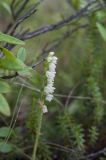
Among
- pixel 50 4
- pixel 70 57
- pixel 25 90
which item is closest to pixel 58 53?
pixel 70 57

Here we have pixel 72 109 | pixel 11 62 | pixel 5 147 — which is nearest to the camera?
pixel 11 62

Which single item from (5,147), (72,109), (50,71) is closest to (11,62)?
(50,71)

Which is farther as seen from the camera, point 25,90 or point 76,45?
point 76,45

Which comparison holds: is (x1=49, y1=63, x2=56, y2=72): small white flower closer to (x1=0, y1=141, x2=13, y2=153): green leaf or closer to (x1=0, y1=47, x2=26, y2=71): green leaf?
(x1=0, y1=47, x2=26, y2=71): green leaf

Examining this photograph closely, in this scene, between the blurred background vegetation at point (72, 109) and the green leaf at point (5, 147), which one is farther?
the blurred background vegetation at point (72, 109)

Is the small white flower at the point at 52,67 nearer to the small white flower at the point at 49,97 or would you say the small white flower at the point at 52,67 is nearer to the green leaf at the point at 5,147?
the small white flower at the point at 49,97

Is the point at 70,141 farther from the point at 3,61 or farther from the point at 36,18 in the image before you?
the point at 36,18

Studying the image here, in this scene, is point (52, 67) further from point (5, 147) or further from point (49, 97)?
point (5, 147)

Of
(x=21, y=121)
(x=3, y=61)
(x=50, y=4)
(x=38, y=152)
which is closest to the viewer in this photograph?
(x=3, y=61)

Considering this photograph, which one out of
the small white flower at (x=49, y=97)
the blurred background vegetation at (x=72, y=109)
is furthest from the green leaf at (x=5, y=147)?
the small white flower at (x=49, y=97)

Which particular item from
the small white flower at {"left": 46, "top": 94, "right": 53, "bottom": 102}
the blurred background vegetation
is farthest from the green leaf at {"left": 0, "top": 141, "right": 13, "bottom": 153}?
the small white flower at {"left": 46, "top": 94, "right": 53, "bottom": 102}

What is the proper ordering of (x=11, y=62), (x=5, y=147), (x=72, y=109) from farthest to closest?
1. (x=72, y=109)
2. (x=5, y=147)
3. (x=11, y=62)
